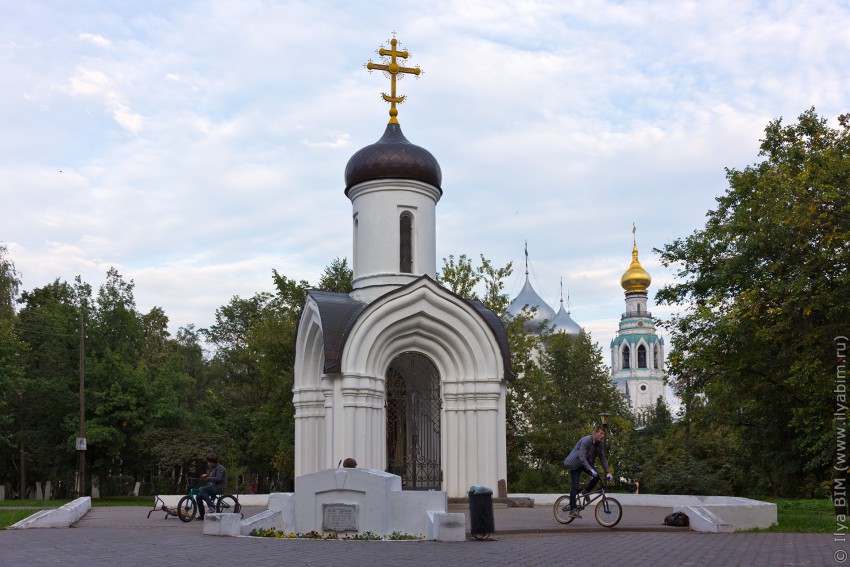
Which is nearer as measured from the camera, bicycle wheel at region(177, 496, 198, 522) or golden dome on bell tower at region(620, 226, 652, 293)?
bicycle wheel at region(177, 496, 198, 522)

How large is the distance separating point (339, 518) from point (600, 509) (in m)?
4.04

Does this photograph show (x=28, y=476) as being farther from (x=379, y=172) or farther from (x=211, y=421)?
(x=379, y=172)

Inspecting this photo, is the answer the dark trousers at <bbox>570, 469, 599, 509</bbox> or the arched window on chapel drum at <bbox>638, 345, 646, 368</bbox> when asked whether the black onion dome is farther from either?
the arched window on chapel drum at <bbox>638, 345, 646, 368</bbox>

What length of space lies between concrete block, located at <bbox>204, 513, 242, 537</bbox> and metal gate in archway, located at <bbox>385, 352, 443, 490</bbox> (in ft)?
25.7

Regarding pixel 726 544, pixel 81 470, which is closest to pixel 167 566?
pixel 726 544

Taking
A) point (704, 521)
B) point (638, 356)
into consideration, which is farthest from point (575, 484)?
point (638, 356)

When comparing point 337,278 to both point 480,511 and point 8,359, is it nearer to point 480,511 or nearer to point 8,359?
point 8,359

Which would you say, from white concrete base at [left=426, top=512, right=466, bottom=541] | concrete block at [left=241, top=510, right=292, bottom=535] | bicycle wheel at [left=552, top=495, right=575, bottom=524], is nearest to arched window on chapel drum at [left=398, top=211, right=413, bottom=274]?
bicycle wheel at [left=552, top=495, right=575, bottom=524]

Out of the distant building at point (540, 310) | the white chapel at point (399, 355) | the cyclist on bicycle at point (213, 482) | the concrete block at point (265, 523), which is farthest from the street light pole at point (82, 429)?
the distant building at point (540, 310)

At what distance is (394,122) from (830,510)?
13771mm

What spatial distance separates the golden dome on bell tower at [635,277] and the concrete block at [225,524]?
83.8m

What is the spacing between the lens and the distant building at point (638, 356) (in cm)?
10031

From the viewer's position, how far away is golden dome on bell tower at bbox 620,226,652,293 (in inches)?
3696

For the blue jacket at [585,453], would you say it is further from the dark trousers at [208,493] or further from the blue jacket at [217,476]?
the dark trousers at [208,493]
